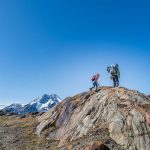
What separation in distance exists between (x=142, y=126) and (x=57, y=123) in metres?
14.9

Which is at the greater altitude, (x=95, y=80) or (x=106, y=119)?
(x=95, y=80)

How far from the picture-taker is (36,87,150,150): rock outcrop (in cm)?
2888

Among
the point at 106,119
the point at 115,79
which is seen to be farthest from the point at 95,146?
the point at 115,79

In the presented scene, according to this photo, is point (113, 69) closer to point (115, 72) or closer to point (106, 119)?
point (115, 72)

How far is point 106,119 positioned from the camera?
33.1 meters

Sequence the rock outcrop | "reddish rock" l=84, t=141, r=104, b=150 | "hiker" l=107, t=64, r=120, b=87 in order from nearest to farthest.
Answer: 1. "reddish rock" l=84, t=141, r=104, b=150
2. the rock outcrop
3. "hiker" l=107, t=64, r=120, b=87

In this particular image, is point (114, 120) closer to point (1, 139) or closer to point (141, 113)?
point (141, 113)

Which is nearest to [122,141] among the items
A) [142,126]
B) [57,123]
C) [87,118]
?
[142,126]

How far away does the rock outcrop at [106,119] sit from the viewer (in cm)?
2888

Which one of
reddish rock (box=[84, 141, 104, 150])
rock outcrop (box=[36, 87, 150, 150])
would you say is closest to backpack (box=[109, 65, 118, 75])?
rock outcrop (box=[36, 87, 150, 150])

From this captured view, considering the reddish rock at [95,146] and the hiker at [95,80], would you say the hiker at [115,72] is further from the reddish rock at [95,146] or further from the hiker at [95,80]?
the reddish rock at [95,146]

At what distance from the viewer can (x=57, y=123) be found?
41.1 m

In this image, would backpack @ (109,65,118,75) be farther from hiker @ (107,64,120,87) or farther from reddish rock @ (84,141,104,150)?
reddish rock @ (84,141,104,150)

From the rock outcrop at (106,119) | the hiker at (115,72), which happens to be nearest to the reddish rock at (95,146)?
the rock outcrop at (106,119)
